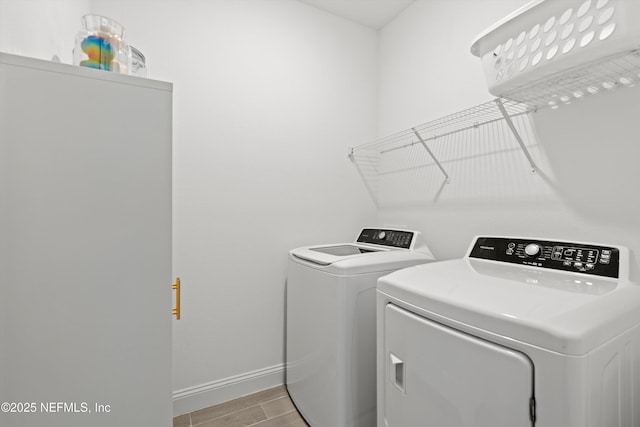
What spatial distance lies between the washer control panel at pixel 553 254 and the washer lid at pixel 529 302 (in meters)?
0.04

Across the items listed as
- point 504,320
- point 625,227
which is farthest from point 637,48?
point 504,320

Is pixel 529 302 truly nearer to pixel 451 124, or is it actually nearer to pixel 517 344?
pixel 517 344

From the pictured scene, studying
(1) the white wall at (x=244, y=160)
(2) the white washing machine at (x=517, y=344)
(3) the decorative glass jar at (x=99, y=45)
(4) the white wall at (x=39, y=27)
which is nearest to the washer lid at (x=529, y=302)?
(2) the white washing machine at (x=517, y=344)

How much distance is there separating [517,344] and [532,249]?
738 millimetres

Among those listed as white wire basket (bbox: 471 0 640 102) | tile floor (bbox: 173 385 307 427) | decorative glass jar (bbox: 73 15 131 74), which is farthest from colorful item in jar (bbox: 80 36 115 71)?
tile floor (bbox: 173 385 307 427)

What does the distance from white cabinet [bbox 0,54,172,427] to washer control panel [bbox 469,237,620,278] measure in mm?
1423

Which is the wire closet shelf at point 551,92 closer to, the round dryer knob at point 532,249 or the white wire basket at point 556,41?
the white wire basket at point 556,41

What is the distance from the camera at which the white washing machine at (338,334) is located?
4.61 ft

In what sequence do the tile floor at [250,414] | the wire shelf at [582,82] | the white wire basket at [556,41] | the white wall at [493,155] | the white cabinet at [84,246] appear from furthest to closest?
the tile floor at [250,414] → the white wall at [493,155] → the wire shelf at [582,82] → the white wire basket at [556,41] → the white cabinet at [84,246]

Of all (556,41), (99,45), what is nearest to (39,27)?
(99,45)

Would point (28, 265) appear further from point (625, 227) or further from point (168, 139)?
point (625, 227)

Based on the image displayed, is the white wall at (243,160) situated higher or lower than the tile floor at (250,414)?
higher

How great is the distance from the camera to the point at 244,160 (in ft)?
6.36

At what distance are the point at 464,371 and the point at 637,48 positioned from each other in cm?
110
